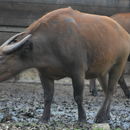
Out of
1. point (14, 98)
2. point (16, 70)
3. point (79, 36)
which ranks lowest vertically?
point (14, 98)

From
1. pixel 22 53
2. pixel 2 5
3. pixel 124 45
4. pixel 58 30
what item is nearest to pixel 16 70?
pixel 22 53

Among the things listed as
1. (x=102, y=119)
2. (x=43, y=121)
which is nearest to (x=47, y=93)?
(x=43, y=121)

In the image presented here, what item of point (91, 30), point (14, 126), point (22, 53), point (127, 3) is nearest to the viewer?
point (14, 126)

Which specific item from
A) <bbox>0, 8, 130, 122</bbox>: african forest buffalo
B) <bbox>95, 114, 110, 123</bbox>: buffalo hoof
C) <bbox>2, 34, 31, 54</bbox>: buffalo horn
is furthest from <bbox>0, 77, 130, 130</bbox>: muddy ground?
<bbox>2, 34, 31, 54</bbox>: buffalo horn

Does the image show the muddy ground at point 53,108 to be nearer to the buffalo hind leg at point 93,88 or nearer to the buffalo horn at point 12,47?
the buffalo hind leg at point 93,88

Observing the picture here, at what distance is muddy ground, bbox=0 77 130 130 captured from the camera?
24.0ft

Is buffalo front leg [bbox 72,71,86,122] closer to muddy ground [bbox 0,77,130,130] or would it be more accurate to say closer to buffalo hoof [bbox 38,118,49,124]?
muddy ground [bbox 0,77,130,130]

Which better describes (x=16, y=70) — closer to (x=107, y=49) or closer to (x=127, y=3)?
(x=107, y=49)

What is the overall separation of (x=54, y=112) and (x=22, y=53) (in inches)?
75.3

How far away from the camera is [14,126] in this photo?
258 inches

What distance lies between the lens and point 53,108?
968 centimetres

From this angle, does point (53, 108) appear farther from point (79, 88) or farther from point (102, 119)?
point (79, 88)

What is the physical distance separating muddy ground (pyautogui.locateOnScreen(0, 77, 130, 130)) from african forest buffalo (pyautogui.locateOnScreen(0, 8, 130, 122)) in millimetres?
391

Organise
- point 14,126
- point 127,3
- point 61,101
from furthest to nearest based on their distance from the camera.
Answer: point 127,3 → point 61,101 → point 14,126
